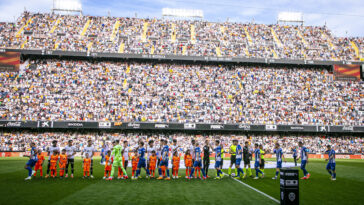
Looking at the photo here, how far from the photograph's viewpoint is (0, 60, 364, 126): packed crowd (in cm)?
3753

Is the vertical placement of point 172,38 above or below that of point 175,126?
above

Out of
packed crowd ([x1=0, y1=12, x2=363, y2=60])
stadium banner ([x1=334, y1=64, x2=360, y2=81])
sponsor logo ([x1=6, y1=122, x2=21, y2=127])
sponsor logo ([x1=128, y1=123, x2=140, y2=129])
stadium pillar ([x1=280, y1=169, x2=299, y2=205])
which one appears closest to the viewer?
stadium pillar ([x1=280, y1=169, x2=299, y2=205])

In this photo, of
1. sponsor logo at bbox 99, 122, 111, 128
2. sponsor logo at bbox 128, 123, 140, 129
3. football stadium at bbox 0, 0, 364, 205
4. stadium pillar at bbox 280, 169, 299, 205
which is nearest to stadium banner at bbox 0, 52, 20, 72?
football stadium at bbox 0, 0, 364, 205

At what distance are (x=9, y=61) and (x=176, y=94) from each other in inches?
998

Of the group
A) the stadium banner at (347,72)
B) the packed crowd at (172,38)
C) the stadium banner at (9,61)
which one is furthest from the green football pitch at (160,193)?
the stadium banner at (347,72)

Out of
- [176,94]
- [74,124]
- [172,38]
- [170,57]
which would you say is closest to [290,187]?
[74,124]

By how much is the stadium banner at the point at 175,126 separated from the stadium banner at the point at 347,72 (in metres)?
10.2

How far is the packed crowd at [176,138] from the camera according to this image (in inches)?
1362

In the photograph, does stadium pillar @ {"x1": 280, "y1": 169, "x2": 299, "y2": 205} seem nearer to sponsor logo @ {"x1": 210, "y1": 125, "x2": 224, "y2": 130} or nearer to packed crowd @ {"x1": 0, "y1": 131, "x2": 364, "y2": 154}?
packed crowd @ {"x1": 0, "y1": 131, "x2": 364, "y2": 154}

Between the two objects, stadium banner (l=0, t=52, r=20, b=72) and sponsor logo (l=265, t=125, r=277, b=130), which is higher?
stadium banner (l=0, t=52, r=20, b=72)

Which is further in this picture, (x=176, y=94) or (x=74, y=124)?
(x=176, y=94)

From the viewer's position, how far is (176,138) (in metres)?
37.2

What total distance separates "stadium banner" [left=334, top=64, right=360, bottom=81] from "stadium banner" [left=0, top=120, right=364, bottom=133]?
10.2 m

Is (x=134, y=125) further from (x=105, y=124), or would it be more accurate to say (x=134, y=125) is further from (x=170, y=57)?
(x=170, y=57)
